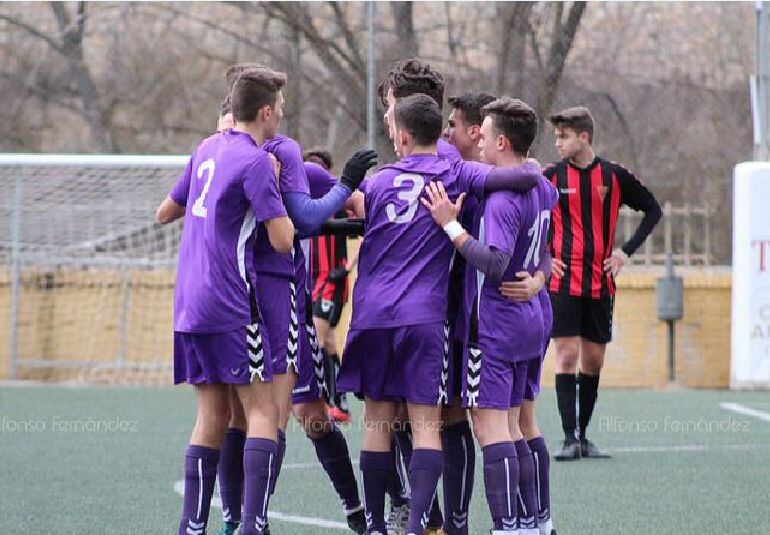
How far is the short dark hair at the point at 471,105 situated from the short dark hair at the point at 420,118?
473mm

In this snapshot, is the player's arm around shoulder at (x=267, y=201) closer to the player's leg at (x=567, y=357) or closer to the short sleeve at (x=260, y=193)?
the short sleeve at (x=260, y=193)

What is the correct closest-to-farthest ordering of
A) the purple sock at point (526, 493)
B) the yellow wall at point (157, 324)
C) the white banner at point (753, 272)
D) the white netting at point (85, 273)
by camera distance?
the purple sock at point (526, 493), the white banner at point (753, 272), the yellow wall at point (157, 324), the white netting at point (85, 273)

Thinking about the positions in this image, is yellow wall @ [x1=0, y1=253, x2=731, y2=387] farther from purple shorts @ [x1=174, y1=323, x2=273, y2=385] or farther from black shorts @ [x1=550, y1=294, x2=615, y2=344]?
purple shorts @ [x1=174, y1=323, x2=273, y2=385]

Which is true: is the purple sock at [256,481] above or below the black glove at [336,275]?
below

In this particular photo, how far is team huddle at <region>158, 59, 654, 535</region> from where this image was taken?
16.9 ft

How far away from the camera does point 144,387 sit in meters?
13.2

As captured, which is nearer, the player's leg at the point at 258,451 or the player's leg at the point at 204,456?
the player's leg at the point at 258,451

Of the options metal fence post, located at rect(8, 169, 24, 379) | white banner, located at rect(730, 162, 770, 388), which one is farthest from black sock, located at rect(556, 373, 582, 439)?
metal fence post, located at rect(8, 169, 24, 379)

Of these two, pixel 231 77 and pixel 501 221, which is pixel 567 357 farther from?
pixel 231 77

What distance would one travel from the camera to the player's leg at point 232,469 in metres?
5.58

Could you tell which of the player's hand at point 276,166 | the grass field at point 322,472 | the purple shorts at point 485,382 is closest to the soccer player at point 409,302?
the purple shorts at point 485,382

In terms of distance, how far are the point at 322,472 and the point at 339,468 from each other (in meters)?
1.97

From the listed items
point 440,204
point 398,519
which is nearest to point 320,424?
point 398,519

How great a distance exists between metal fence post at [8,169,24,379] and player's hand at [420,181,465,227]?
8669mm
